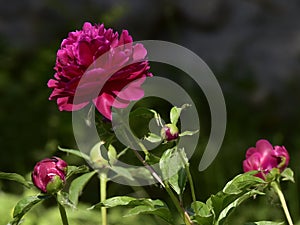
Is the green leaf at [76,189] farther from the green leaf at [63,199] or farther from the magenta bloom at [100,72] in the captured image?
the magenta bloom at [100,72]

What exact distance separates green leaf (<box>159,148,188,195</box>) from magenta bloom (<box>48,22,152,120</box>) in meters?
0.09

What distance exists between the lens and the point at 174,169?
0.86 m

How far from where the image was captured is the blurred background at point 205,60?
7.90 feet

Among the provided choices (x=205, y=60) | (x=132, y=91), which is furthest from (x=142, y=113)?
(x=205, y=60)

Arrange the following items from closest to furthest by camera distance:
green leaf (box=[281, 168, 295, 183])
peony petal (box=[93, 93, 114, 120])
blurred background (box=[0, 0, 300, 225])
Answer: peony petal (box=[93, 93, 114, 120]) < green leaf (box=[281, 168, 295, 183]) < blurred background (box=[0, 0, 300, 225])

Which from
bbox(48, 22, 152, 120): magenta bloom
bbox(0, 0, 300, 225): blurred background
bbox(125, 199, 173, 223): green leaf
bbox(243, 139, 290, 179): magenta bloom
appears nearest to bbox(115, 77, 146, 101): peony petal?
bbox(48, 22, 152, 120): magenta bloom

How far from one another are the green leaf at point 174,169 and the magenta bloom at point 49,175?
12cm

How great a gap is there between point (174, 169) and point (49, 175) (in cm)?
→ 15

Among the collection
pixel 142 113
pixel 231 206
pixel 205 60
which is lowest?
pixel 231 206

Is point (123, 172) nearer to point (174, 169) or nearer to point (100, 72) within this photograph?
point (174, 169)

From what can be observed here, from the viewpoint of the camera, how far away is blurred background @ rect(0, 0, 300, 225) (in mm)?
2408

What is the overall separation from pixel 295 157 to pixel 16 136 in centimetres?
94

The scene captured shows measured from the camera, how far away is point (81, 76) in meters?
0.78

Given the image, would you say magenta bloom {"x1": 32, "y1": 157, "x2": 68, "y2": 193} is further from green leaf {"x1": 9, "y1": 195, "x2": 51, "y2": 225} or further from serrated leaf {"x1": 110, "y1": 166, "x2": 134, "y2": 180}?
serrated leaf {"x1": 110, "y1": 166, "x2": 134, "y2": 180}
